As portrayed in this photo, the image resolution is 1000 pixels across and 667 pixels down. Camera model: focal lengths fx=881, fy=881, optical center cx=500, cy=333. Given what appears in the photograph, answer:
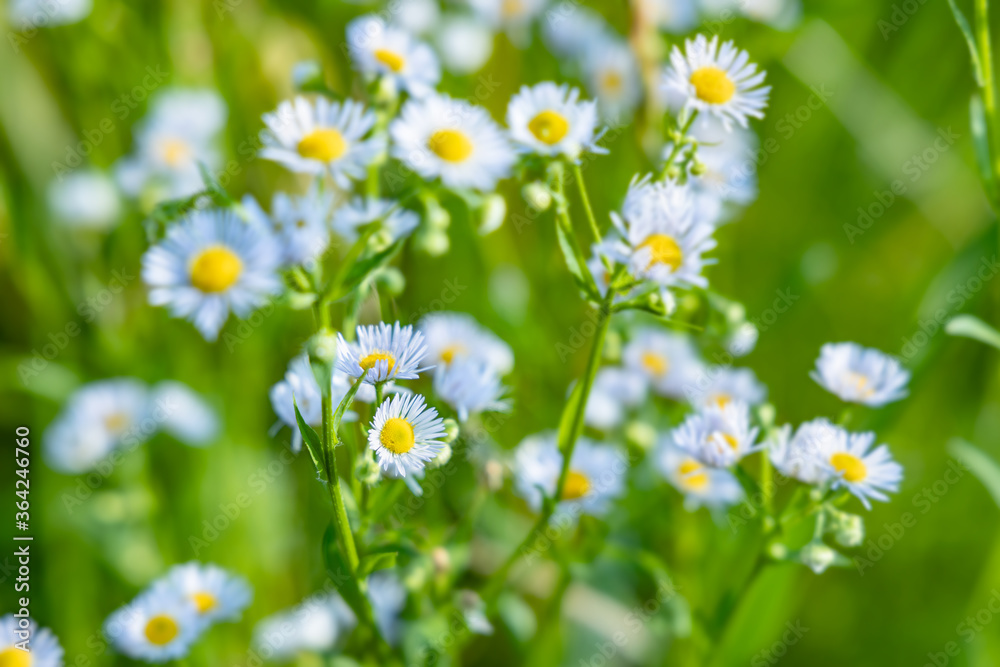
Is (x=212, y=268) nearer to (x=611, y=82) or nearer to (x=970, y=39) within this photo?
(x=970, y=39)

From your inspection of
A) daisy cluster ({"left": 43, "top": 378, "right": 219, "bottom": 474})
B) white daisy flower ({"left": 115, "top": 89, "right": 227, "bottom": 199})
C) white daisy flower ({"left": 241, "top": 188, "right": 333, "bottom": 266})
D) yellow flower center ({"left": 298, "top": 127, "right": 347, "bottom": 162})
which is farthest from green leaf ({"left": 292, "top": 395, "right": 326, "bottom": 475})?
white daisy flower ({"left": 115, "top": 89, "right": 227, "bottom": 199})

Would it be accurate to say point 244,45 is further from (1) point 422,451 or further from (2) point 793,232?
(1) point 422,451

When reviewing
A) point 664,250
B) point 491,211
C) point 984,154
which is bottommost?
point 491,211

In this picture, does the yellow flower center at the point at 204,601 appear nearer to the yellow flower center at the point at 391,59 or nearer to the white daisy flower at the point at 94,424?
the white daisy flower at the point at 94,424

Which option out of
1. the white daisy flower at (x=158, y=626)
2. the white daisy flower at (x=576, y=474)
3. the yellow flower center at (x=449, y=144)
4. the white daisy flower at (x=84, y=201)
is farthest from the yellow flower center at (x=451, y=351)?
the white daisy flower at (x=84, y=201)

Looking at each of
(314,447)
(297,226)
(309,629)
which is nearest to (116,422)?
(309,629)
